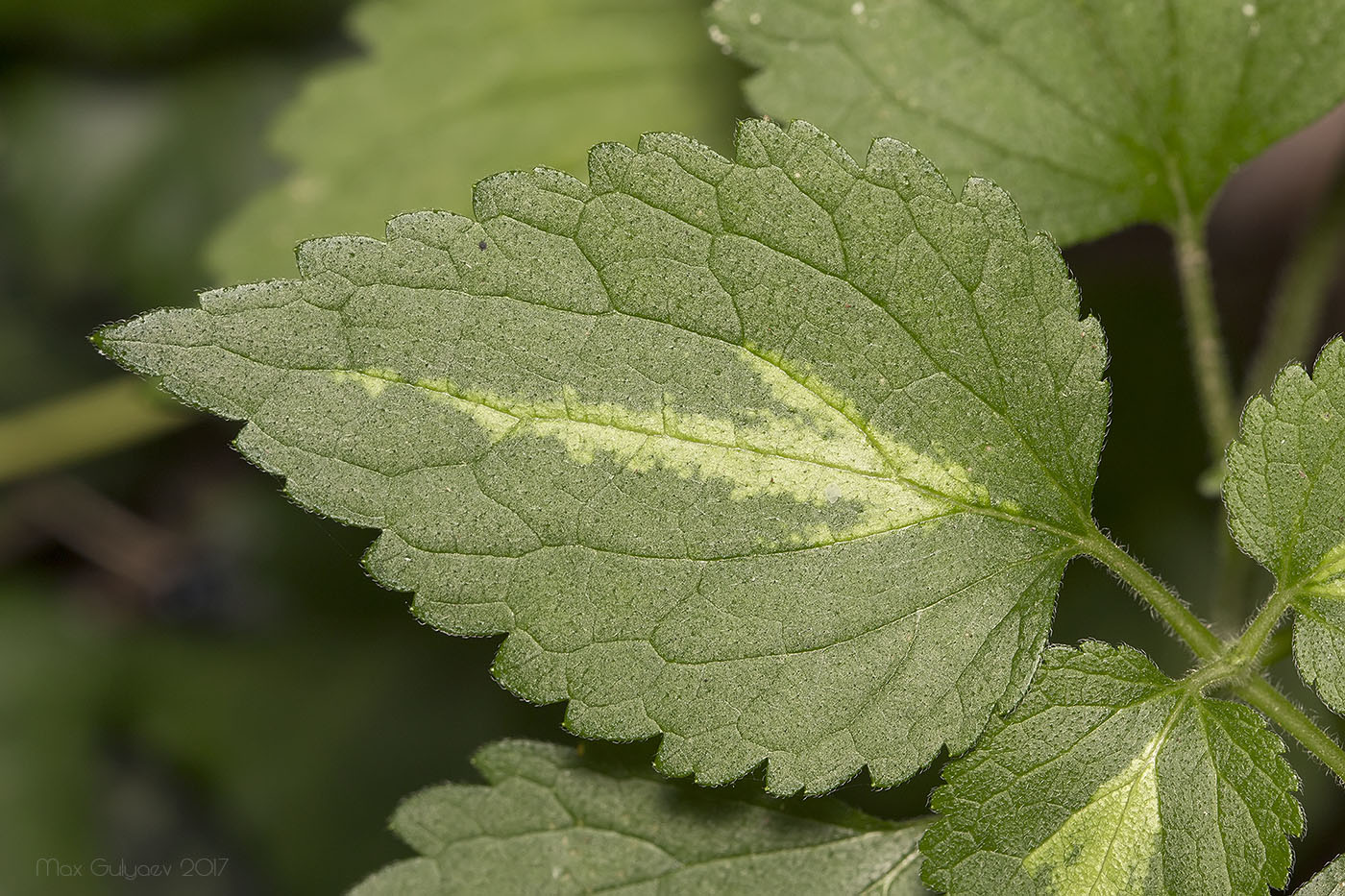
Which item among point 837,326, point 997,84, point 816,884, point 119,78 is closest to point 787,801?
point 816,884

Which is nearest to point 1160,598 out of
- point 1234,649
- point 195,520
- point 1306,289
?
point 1234,649

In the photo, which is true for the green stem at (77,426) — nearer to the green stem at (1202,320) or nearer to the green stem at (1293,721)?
the green stem at (1202,320)

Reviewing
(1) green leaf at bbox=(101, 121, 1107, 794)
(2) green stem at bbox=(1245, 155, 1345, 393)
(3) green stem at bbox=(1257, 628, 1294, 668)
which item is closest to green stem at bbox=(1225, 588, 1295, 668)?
(3) green stem at bbox=(1257, 628, 1294, 668)

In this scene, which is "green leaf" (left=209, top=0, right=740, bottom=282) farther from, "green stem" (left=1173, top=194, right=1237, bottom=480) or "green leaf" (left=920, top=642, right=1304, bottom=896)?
"green leaf" (left=920, top=642, right=1304, bottom=896)

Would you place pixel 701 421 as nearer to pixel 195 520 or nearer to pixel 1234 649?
pixel 1234 649

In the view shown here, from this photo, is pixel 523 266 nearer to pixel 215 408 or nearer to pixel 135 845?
pixel 215 408

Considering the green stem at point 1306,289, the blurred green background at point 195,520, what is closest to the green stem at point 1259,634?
the green stem at point 1306,289
